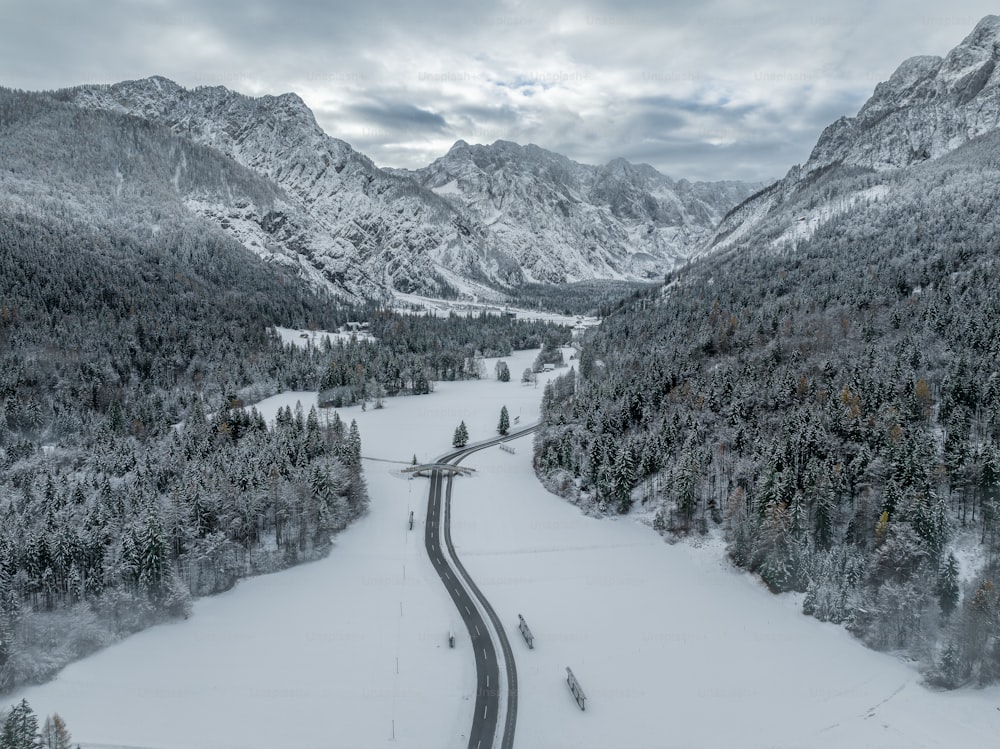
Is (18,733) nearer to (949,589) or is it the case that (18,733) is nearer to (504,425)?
(949,589)

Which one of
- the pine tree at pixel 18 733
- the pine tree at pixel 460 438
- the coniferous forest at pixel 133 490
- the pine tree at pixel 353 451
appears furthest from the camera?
the pine tree at pixel 460 438

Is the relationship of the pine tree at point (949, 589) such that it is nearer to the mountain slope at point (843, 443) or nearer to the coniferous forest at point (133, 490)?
the mountain slope at point (843, 443)

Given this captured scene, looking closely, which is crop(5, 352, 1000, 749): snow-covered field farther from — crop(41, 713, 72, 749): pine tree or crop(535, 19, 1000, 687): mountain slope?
crop(535, 19, 1000, 687): mountain slope

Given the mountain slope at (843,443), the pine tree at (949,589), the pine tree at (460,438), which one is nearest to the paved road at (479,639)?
the mountain slope at (843,443)

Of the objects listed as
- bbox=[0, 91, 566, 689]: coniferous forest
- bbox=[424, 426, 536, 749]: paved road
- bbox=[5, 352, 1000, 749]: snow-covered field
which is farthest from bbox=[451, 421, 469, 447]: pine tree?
bbox=[5, 352, 1000, 749]: snow-covered field

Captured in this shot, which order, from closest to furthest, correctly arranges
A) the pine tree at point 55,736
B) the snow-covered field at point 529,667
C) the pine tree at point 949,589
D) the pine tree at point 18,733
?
the pine tree at point 18,733 → the pine tree at point 55,736 → the snow-covered field at point 529,667 → the pine tree at point 949,589

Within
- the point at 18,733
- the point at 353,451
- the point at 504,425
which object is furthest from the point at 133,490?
the point at 504,425
